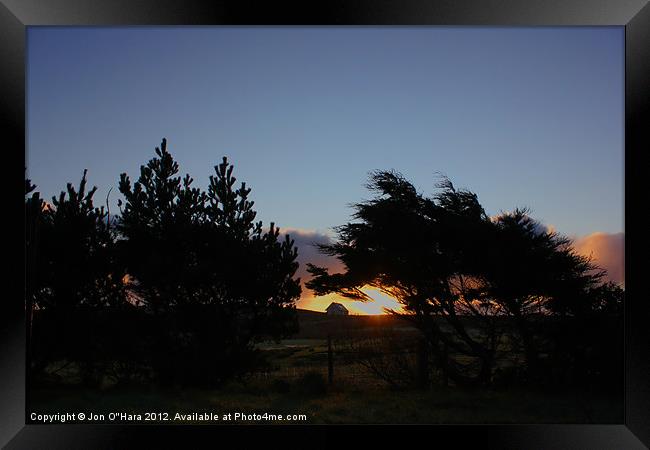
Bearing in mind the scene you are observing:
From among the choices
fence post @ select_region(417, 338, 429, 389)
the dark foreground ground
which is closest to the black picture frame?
the dark foreground ground

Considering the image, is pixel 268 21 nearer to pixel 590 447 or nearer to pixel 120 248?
pixel 120 248

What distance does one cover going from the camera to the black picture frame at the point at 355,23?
4656 mm

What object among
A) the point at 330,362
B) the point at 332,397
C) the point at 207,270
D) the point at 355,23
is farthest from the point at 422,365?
the point at 355,23

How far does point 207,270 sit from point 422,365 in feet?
9.93

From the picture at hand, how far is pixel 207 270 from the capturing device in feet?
23.2

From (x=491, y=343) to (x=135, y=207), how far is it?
5.04m

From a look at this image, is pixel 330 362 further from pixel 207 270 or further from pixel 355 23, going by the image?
pixel 355 23

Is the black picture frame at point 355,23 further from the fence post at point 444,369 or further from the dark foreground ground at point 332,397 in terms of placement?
the fence post at point 444,369

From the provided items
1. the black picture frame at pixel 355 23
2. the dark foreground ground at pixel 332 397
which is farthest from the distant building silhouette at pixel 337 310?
the black picture frame at pixel 355 23

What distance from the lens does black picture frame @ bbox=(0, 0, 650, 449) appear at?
4.66 meters

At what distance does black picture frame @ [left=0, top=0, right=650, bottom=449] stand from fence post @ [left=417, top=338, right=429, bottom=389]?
226 cm

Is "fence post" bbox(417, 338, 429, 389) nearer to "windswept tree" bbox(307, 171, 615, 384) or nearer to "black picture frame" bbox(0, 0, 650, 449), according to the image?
"windswept tree" bbox(307, 171, 615, 384)

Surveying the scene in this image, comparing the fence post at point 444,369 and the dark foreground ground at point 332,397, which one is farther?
the fence post at point 444,369

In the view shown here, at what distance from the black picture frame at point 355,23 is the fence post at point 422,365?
2263 mm
